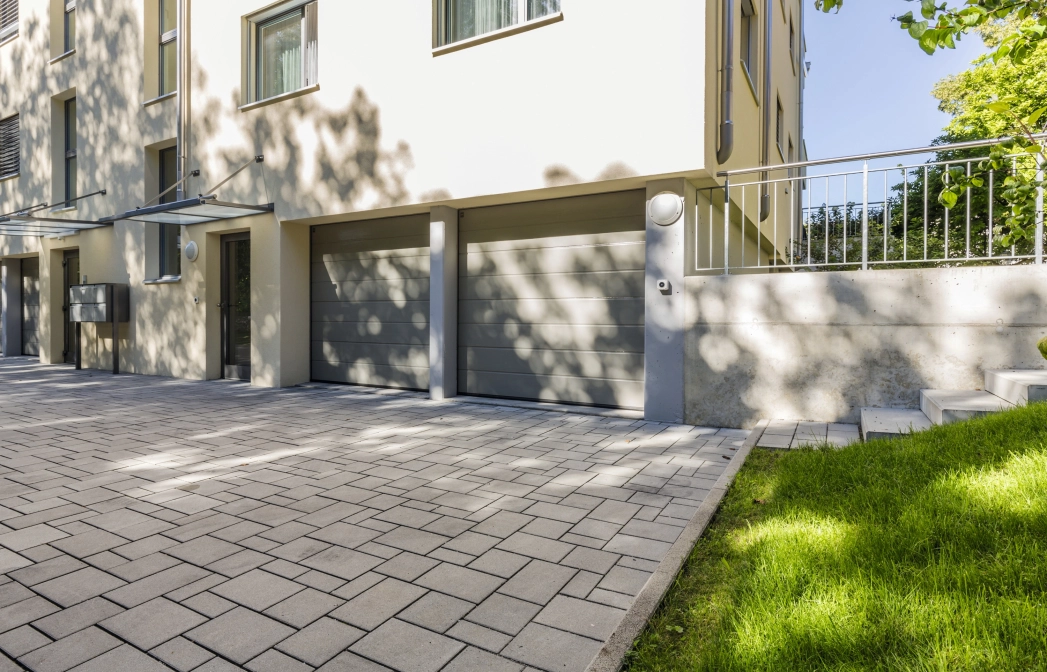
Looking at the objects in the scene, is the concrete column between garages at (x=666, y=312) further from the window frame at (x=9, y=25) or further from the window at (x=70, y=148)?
the window frame at (x=9, y=25)

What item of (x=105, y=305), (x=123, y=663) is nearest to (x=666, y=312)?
(x=123, y=663)

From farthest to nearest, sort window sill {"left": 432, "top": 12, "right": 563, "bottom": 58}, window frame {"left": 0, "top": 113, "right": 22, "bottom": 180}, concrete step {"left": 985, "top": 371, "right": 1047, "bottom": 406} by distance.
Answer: window frame {"left": 0, "top": 113, "right": 22, "bottom": 180} < window sill {"left": 432, "top": 12, "right": 563, "bottom": 58} < concrete step {"left": 985, "top": 371, "right": 1047, "bottom": 406}

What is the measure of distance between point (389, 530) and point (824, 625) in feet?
7.45

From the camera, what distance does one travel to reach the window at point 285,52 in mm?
9773

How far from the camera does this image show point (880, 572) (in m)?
2.49

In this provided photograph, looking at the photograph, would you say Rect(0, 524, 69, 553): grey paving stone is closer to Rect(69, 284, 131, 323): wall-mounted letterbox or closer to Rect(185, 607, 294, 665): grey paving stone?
Rect(185, 607, 294, 665): grey paving stone

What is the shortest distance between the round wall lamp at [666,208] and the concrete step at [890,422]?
254cm

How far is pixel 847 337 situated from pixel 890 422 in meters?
1.10

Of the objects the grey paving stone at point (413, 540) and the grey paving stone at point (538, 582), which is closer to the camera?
the grey paving stone at point (538, 582)

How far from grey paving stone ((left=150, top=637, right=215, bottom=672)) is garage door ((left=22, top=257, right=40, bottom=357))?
16.9m

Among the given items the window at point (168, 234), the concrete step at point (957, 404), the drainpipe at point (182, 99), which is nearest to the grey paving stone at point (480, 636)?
the concrete step at point (957, 404)

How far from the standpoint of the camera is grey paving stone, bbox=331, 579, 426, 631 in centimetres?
261

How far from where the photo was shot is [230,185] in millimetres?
10531

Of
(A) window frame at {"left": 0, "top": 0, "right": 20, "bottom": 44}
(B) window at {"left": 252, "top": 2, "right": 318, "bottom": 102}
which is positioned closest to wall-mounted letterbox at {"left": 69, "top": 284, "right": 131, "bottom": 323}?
(B) window at {"left": 252, "top": 2, "right": 318, "bottom": 102}
